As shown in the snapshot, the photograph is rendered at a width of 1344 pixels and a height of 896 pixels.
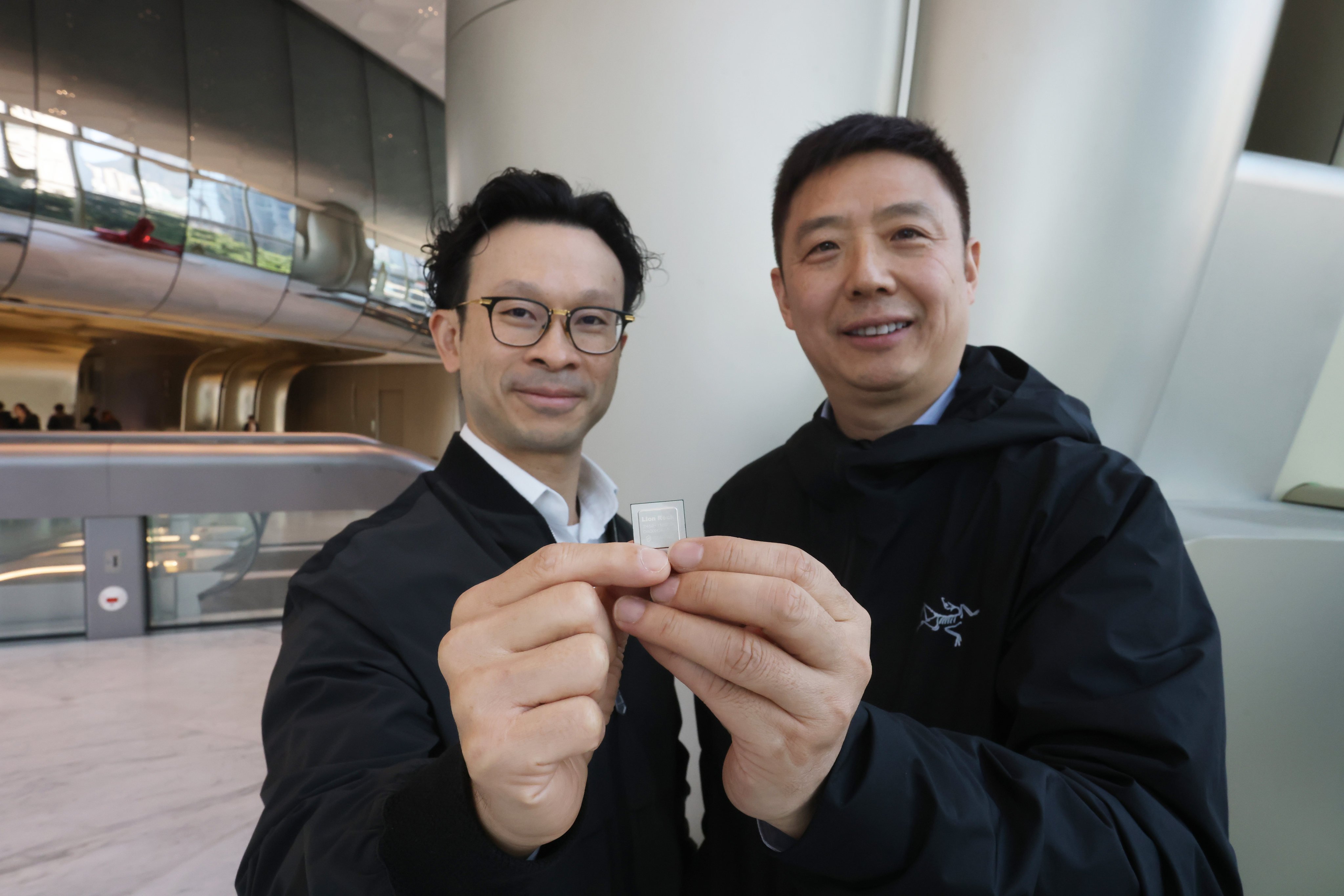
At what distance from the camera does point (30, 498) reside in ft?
14.4

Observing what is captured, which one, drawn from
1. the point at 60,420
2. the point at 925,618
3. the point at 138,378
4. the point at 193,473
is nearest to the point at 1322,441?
the point at 925,618

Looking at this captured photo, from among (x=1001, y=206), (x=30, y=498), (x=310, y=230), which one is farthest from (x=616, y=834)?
(x=310, y=230)

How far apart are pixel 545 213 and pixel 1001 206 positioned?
160 centimetres

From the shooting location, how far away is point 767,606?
62 cm

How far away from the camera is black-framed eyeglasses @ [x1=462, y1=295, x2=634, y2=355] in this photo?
1467 millimetres

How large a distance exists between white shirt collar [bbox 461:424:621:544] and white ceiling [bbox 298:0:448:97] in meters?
9.53

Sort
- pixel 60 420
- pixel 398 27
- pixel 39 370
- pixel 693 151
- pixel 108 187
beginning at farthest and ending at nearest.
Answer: pixel 39 370
pixel 60 420
pixel 398 27
pixel 108 187
pixel 693 151

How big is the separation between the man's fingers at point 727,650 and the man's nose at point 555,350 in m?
0.87

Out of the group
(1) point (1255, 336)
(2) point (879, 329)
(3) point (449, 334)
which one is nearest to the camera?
(2) point (879, 329)

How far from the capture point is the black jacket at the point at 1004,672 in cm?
76

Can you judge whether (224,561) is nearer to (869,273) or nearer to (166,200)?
(869,273)

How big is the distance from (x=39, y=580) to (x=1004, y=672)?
5.78m

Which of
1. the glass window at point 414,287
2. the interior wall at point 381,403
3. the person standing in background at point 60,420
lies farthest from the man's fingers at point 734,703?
the person standing in background at point 60,420

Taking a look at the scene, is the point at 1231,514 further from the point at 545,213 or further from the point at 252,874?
the point at 252,874
